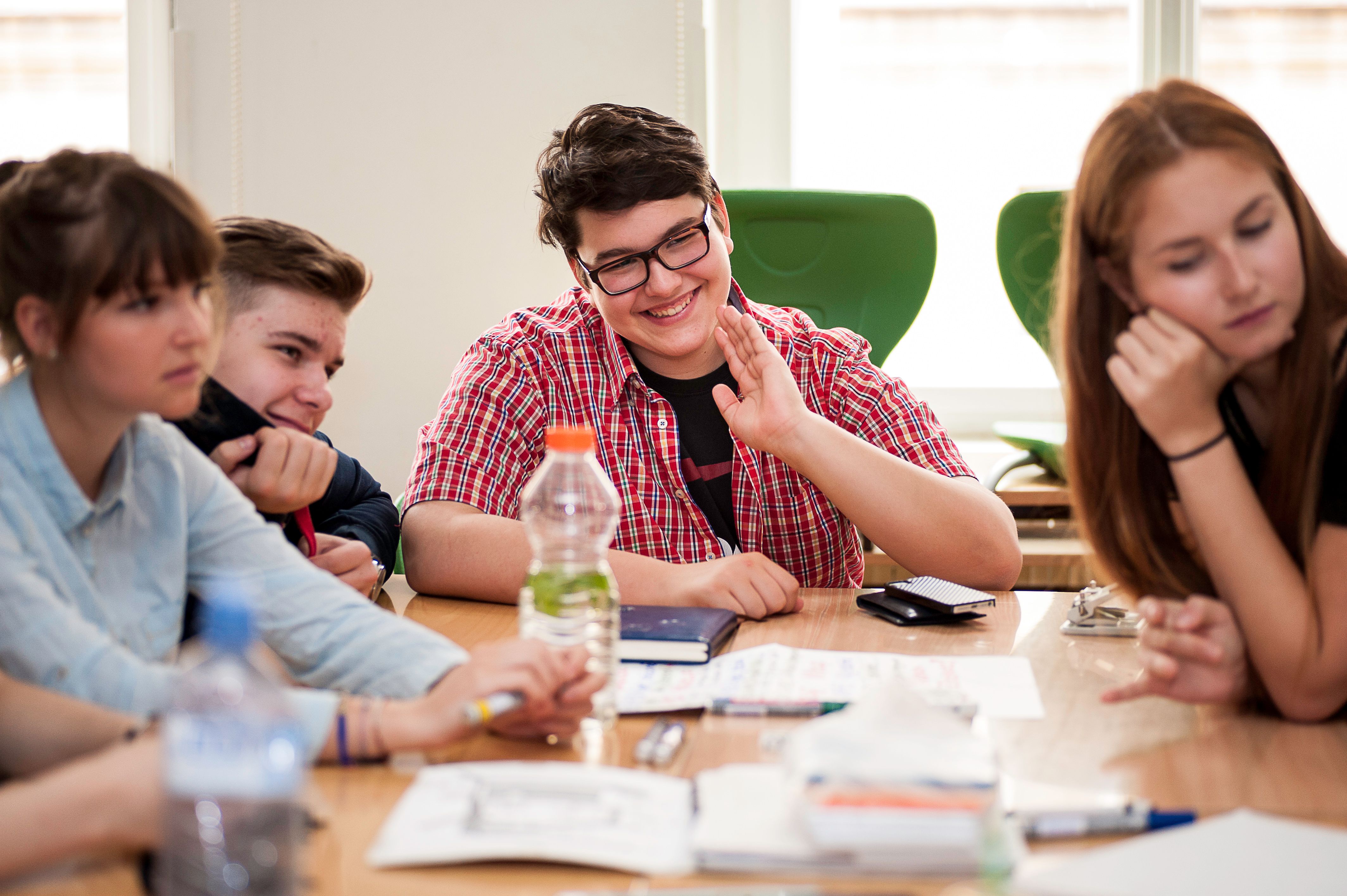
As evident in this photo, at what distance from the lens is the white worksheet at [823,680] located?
37.8 inches

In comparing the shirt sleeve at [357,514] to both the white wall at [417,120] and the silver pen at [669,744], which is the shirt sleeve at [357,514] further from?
the white wall at [417,120]

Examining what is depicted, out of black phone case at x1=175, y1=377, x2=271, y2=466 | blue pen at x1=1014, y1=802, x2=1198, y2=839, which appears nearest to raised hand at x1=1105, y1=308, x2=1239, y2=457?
blue pen at x1=1014, y1=802, x2=1198, y2=839

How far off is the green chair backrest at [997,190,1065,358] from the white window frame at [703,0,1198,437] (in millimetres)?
417

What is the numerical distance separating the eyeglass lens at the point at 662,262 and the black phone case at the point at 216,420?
21.1 inches

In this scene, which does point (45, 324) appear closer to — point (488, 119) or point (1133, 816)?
point (1133, 816)

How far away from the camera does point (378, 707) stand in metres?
0.83

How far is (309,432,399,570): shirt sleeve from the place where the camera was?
1.46 meters

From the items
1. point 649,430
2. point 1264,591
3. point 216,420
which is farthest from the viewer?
point 649,430

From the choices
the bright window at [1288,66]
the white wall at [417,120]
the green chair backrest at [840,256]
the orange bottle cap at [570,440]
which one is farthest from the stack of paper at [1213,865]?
the bright window at [1288,66]

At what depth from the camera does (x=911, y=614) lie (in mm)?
1258

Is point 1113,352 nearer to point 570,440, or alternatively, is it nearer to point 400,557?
point 570,440

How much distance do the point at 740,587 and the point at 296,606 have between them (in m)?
0.52

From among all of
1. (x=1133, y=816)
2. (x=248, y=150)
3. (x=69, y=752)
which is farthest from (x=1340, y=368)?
(x=248, y=150)

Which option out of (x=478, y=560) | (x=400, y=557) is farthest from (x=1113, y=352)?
(x=400, y=557)
